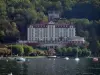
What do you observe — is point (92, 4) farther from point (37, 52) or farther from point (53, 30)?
point (37, 52)

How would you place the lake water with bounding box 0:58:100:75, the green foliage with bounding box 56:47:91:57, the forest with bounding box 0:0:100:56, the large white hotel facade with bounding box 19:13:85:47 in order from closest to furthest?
the lake water with bounding box 0:58:100:75 → the green foliage with bounding box 56:47:91:57 → the forest with bounding box 0:0:100:56 → the large white hotel facade with bounding box 19:13:85:47

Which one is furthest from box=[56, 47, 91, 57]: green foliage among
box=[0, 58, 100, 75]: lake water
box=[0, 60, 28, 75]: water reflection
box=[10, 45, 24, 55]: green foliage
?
box=[0, 60, 28, 75]: water reflection

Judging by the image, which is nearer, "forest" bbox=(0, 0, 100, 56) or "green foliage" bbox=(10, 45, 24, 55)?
"green foliage" bbox=(10, 45, 24, 55)

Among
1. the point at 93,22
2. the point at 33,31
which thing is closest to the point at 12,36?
the point at 33,31

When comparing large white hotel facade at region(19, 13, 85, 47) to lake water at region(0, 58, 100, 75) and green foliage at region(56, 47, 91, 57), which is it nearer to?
green foliage at region(56, 47, 91, 57)

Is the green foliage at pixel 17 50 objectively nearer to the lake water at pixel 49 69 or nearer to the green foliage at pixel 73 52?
the green foliage at pixel 73 52

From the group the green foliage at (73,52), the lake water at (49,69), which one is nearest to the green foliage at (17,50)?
the green foliage at (73,52)

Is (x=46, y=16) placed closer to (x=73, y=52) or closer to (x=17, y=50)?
(x=73, y=52)
